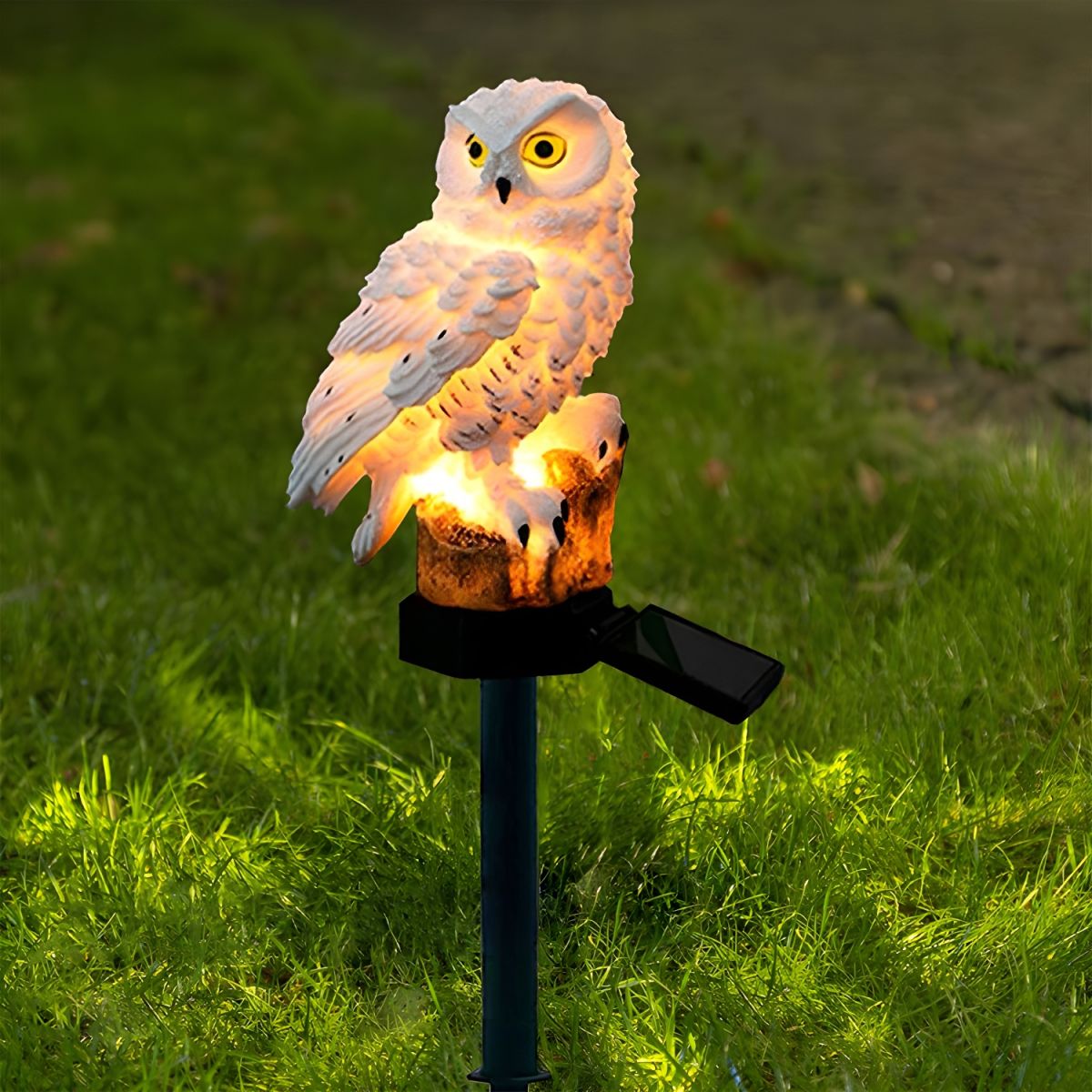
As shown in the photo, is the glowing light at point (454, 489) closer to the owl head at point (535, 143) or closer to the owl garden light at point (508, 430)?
the owl garden light at point (508, 430)

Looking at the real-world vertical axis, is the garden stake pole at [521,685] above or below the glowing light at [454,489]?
below

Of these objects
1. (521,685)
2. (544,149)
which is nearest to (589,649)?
(521,685)

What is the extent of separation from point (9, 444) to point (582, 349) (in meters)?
3.52

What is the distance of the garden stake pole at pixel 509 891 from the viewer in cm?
221

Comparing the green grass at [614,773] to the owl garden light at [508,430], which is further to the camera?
the green grass at [614,773]

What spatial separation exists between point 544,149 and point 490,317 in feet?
0.81

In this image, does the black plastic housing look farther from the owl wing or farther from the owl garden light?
the owl wing

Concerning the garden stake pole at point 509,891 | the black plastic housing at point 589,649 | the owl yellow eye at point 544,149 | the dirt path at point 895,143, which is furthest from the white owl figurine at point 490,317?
the dirt path at point 895,143

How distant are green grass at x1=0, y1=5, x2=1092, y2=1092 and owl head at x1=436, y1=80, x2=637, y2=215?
1.14 m

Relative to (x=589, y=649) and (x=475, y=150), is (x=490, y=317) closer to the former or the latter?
(x=475, y=150)

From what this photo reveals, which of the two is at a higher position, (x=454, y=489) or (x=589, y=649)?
(x=454, y=489)

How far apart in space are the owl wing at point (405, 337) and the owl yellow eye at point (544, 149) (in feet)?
0.41

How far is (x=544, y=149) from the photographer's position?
2059 millimetres

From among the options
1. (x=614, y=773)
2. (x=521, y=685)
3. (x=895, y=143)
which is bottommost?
(x=614, y=773)
